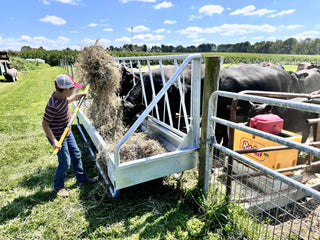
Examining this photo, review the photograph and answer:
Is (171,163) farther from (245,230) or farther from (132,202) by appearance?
(245,230)

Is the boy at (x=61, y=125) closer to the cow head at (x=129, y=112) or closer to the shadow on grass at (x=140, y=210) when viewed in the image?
the shadow on grass at (x=140, y=210)

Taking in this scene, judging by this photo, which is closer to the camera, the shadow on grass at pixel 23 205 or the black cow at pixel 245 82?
the shadow on grass at pixel 23 205

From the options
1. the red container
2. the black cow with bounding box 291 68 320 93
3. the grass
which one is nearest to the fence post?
the grass

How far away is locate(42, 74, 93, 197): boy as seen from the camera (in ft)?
8.89

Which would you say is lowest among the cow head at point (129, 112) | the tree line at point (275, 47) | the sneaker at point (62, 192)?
the sneaker at point (62, 192)

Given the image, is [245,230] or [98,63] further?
[98,63]

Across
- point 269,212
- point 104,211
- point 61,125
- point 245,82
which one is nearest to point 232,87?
point 245,82

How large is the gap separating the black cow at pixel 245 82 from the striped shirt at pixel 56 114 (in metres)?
3.20

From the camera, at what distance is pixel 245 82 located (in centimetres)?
670

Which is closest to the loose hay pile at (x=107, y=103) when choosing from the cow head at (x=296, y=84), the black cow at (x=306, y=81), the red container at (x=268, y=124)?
the red container at (x=268, y=124)

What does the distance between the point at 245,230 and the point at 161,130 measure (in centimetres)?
190

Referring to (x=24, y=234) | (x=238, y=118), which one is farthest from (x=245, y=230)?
(x=238, y=118)

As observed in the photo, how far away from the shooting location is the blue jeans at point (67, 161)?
114 inches

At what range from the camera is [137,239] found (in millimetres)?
2262
